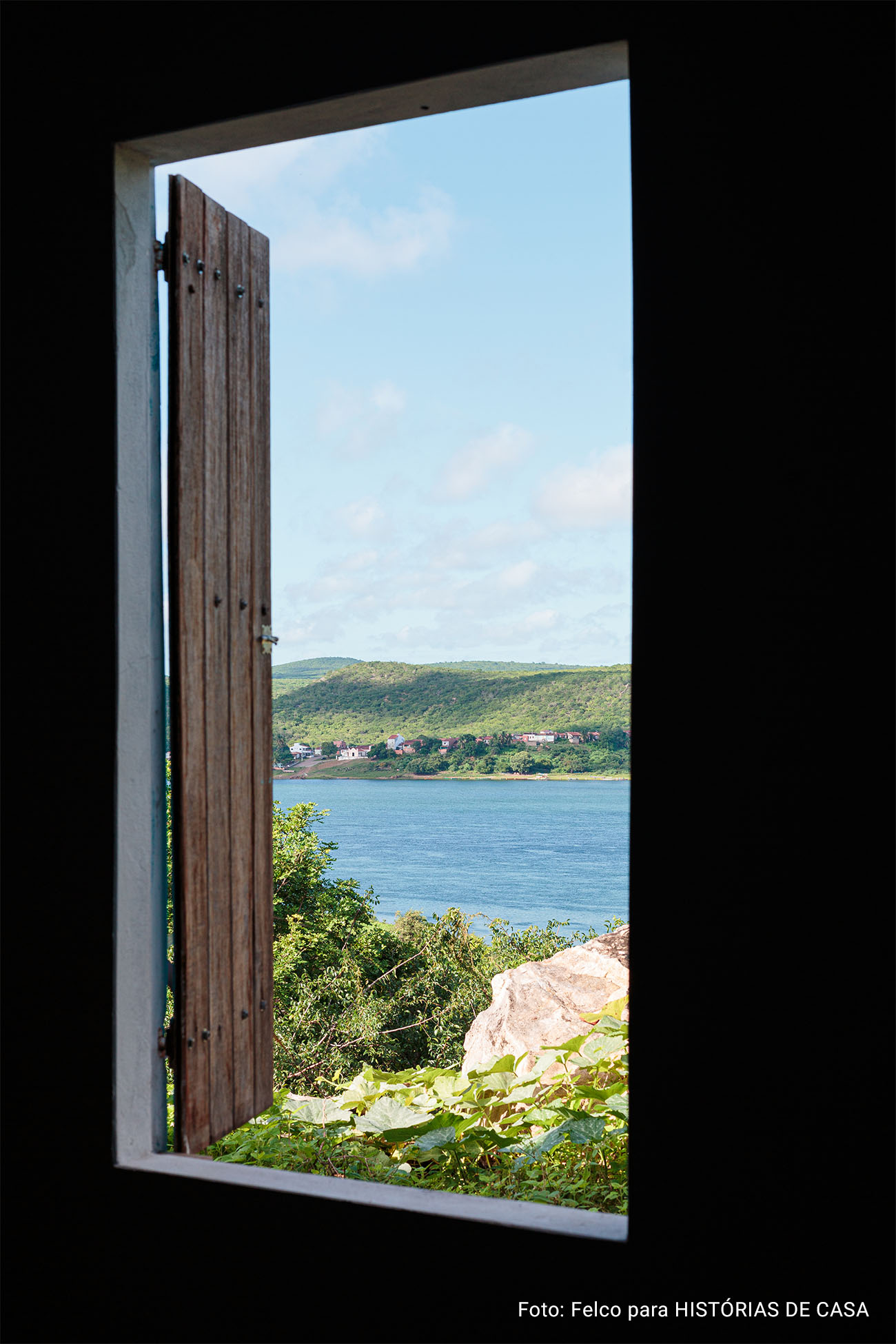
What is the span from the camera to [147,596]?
1.76m

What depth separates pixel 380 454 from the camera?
34.6 m

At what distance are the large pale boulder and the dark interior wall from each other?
9.45 ft

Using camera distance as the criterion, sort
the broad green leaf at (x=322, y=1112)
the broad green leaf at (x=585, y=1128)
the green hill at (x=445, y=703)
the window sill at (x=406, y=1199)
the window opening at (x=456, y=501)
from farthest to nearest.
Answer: the window opening at (x=456, y=501) → the green hill at (x=445, y=703) → the broad green leaf at (x=322, y=1112) → the broad green leaf at (x=585, y=1128) → the window sill at (x=406, y=1199)

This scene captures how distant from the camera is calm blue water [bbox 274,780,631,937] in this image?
2455 cm

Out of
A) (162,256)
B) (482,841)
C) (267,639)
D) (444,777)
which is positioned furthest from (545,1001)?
(482,841)

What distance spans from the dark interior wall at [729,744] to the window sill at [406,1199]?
2 centimetres

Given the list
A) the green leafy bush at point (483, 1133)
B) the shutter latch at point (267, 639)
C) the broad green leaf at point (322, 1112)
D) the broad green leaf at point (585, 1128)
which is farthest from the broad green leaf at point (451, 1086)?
the shutter latch at point (267, 639)

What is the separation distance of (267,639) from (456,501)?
33.9 metres

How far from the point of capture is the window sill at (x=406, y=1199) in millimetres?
1410

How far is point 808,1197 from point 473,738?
18995mm

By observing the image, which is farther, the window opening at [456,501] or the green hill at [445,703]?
the window opening at [456,501]

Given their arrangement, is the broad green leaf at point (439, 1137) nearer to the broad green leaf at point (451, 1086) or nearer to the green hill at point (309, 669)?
the broad green leaf at point (451, 1086)

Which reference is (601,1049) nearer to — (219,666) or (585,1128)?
(585,1128)

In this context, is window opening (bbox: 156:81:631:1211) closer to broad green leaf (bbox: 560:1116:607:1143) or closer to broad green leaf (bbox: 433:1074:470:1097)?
broad green leaf (bbox: 433:1074:470:1097)
